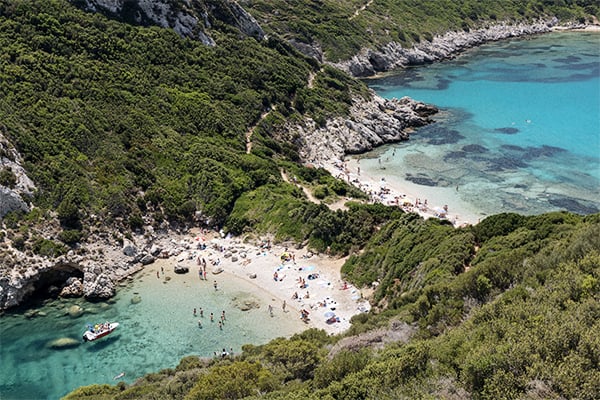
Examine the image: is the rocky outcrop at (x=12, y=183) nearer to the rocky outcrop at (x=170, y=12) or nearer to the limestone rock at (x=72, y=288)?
the limestone rock at (x=72, y=288)

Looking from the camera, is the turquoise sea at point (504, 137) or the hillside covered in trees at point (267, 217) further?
the turquoise sea at point (504, 137)

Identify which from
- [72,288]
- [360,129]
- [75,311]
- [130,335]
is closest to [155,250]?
[72,288]

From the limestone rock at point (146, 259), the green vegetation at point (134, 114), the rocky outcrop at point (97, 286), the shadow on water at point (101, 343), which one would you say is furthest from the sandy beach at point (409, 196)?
the shadow on water at point (101, 343)

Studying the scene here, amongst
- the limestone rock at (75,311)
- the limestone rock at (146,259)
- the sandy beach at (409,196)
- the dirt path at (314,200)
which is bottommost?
the sandy beach at (409,196)

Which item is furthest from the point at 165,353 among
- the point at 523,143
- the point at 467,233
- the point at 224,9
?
the point at 224,9

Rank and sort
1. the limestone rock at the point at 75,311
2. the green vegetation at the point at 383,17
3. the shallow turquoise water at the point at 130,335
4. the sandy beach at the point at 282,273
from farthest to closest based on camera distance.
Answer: the green vegetation at the point at 383,17 < the limestone rock at the point at 75,311 < the sandy beach at the point at 282,273 < the shallow turquoise water at the point at 130,335

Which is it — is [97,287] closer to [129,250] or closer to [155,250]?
[129,250]
